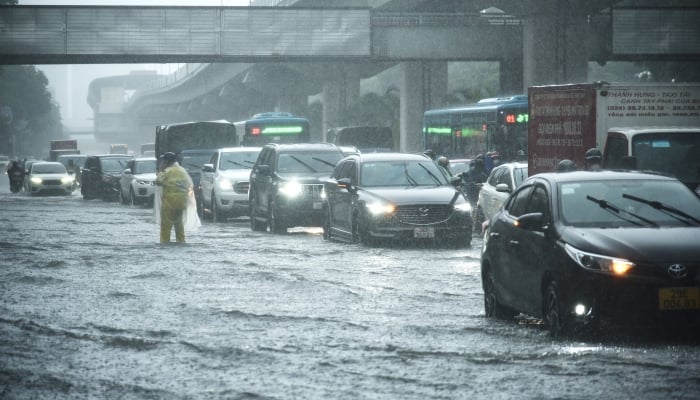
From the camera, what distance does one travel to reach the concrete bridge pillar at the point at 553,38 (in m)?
47.8

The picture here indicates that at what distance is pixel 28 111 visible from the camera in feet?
454

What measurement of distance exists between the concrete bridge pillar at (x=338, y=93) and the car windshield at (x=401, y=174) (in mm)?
→ 49015

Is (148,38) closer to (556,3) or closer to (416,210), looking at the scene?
(556,3)

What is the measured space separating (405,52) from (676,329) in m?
43.5

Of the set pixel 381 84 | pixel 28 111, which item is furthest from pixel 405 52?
pixel 381 84

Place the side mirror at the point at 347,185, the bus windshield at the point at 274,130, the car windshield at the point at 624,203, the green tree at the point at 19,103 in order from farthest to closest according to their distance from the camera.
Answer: the green tree at the point at 19,103
the bus windshield at the point at 274,130
the side mirror at the point at 347,185
the car windshield at the point at 624,203

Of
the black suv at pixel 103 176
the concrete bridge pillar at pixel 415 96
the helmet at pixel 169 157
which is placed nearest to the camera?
the helmet at pixel 169 157

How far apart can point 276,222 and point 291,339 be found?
16.5 m

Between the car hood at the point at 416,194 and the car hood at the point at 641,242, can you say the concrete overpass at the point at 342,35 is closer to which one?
the car hood at the point at 416,194

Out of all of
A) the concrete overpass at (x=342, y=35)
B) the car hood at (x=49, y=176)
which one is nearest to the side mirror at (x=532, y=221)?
the concrete overpass at (x=342, y=35)

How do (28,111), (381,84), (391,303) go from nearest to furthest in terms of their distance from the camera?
1. (391,303)
2. (28,111)
3. (381,84)

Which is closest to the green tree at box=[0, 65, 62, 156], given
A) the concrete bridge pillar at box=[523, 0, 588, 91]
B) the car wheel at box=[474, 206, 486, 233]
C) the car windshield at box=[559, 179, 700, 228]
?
the concrete bridge pillar at box=[523, 0, 588, 91]

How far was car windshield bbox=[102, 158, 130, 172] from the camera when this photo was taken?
53.2 meters

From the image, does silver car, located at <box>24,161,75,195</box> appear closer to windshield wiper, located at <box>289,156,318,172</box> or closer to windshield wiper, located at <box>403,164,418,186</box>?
windshield wiper, located at <box>289,156,318,172</box>
